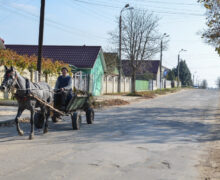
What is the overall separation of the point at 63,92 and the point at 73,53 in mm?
26416

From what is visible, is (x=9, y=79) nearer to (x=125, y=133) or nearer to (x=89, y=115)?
(x=125, y=133)

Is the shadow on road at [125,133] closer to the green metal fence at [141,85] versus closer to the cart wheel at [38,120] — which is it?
the cart wheel at [38,120]

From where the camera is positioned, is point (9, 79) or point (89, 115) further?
point (89, 115)

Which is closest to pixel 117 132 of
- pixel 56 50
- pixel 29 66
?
pixel 29 66

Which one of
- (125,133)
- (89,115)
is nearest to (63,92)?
(89,115)

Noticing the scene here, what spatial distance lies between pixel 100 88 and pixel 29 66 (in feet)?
52.4

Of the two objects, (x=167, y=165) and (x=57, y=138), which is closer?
(x=167, y=165)

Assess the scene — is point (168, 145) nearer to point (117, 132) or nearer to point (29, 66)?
point (117, 132)

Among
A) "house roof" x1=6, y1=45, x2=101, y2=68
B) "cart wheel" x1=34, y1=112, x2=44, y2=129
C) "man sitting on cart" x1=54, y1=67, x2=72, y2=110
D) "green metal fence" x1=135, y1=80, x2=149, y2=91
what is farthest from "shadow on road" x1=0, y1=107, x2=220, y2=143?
"green metal fence" x1=135, y1=80, x2=149, y2=91

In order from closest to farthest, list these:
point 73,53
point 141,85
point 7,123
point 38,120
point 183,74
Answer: point 38,120, point 7,123, point 73,53, point 141,85, point 183,74

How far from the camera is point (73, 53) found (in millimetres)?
37000

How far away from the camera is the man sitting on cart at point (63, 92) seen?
11.1 metres

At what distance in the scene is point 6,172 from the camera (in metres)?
5.64

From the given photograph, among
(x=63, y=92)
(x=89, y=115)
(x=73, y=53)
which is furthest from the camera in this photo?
(x=73, y=53)
